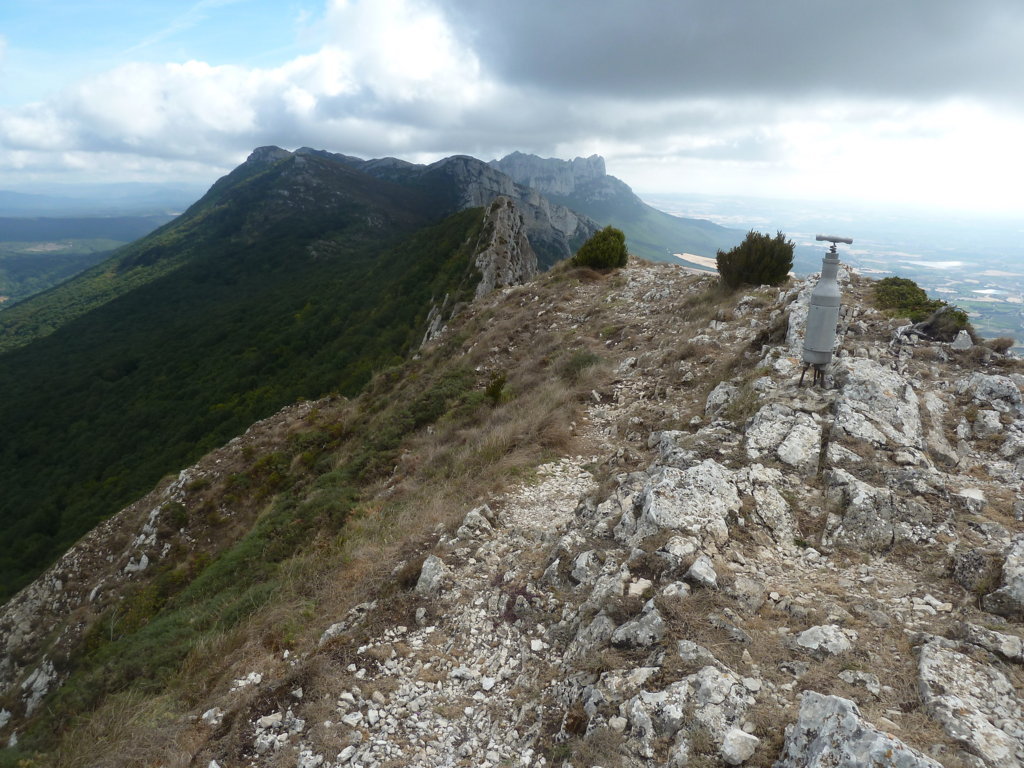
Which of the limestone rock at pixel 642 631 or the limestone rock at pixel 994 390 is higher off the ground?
the limestone rock at pixel 994 390

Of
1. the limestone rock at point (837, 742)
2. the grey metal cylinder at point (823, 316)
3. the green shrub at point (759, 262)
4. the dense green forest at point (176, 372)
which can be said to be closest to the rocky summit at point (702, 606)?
the limestone rock at point (837, 742)

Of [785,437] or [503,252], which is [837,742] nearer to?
[785,437]

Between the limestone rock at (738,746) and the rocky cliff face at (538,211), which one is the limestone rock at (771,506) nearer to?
the limestone rock at (738,746)

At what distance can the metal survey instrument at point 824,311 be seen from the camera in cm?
685

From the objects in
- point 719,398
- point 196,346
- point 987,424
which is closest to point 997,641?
point 987,424

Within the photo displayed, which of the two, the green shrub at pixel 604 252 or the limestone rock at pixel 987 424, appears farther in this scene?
the green shrub at pixel 604 252

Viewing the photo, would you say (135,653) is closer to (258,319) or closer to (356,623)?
(356,623)

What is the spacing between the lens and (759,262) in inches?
643

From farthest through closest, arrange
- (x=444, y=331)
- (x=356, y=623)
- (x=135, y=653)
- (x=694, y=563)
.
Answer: (x=444, y=331)
(x=135, y=653)
(x=356, y=623)
(x=694, y=563)

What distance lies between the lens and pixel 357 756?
426 centimetres

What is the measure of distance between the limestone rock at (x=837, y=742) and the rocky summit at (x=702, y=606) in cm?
1

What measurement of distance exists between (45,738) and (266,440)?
13.4m

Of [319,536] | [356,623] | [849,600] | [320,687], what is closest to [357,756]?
[320,687]

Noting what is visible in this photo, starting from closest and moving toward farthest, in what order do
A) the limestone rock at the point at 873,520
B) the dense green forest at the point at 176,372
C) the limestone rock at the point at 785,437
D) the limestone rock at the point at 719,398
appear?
the limestone rock at the point at 873,520 < the limestone rock at the point at 785,437 < the limestone rock at the point at 719,398 < the dense green forest at the point at 176,372
